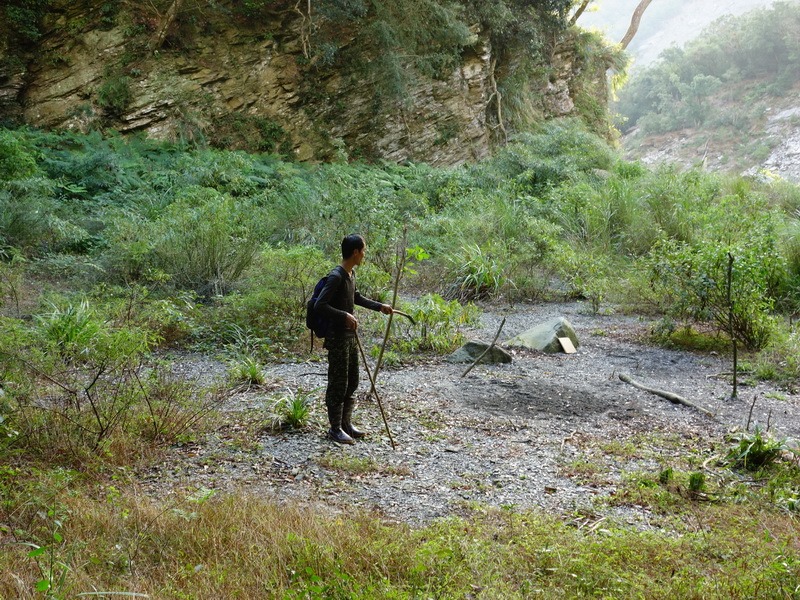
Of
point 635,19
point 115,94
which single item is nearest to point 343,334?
point 115,94

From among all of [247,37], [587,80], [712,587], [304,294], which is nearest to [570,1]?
[587,80]

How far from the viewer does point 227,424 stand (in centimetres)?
477

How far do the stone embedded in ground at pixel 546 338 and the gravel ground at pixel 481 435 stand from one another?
20 centimetres

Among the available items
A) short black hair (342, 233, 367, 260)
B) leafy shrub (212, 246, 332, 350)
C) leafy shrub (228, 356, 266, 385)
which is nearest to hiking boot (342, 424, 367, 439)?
short black hair (342, 233, 367, 260)

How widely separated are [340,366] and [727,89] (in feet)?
159

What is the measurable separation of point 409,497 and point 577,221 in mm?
10990

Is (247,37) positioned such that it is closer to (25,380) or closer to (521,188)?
(521,188)

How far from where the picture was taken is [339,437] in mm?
4586

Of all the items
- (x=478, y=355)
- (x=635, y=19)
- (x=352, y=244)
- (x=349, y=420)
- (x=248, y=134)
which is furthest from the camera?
(x=635, y=19)

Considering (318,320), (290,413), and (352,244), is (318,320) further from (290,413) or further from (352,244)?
(290,413)

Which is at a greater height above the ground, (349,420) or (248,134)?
(248,134)

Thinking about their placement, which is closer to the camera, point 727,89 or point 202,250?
point 202,250

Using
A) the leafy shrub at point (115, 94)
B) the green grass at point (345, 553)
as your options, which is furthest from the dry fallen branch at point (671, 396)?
the leafy shrub at point (115, 94)

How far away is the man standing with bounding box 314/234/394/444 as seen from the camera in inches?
171
